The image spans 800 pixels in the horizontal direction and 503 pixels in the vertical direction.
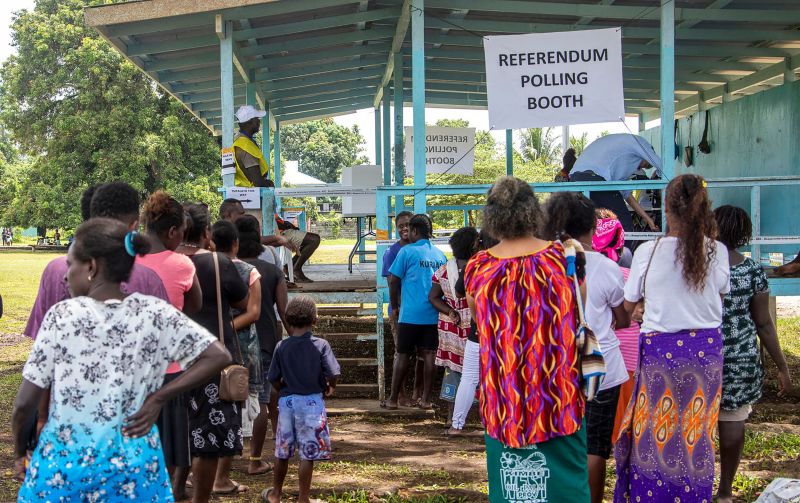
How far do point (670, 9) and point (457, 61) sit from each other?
15.9 ft

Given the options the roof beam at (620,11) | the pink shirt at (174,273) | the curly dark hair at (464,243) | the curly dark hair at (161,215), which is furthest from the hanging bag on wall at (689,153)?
the pink shirt at (174,273)

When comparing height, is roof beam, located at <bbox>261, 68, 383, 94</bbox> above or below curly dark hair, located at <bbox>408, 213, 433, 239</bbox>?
above

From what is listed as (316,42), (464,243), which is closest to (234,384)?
(464,243)

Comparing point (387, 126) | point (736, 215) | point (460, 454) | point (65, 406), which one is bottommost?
point (460, 454)

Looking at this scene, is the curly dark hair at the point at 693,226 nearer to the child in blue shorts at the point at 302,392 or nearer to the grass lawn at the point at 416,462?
the grass lawn at the point at 416,462

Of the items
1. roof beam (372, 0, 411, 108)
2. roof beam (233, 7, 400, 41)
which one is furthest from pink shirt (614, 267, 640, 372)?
roof beam (233, 7, 400, 41)

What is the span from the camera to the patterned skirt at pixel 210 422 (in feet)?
16.3

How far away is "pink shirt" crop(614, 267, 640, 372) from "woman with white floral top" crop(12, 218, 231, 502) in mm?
2564

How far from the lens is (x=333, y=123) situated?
3307 inches

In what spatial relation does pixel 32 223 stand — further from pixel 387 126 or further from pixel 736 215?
→ pixel 736 215

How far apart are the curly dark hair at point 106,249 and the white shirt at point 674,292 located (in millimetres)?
2531

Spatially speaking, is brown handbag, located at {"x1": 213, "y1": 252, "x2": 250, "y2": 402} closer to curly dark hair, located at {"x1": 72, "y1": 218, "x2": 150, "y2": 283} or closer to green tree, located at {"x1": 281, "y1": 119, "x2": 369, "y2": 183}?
curly dark hair, located at {"x1": 72, "y1": 218, "x2": 150, "y2": 283}

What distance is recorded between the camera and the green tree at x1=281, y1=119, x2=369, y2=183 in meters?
79.8

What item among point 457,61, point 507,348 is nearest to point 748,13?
point 457,61
